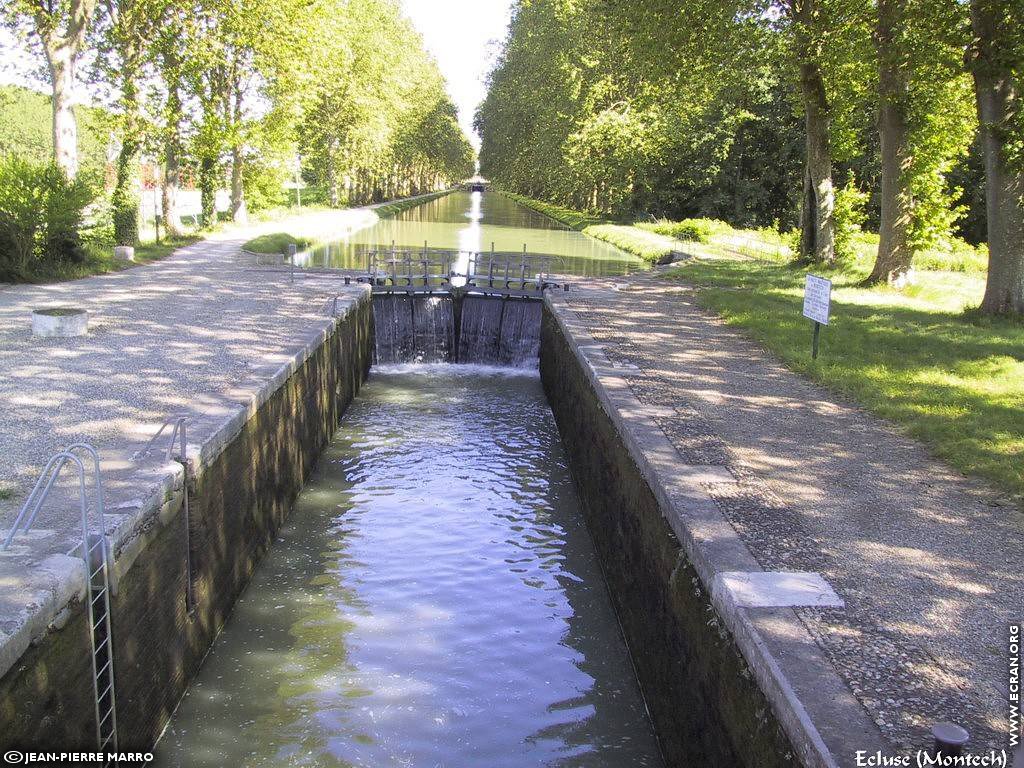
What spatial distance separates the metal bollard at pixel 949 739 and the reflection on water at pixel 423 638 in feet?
9.67

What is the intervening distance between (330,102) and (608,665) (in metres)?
49.4

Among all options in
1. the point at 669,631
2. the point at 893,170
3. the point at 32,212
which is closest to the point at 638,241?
the point at 893,170

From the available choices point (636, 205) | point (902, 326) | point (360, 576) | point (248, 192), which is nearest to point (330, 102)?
point (248, 192)

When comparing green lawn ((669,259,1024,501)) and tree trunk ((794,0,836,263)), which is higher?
tree trunk ((794,0,836,263))

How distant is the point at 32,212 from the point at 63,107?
17.3 feet

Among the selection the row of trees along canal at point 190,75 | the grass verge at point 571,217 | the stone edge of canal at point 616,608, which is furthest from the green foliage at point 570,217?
the stone edge of canal at point 616,608

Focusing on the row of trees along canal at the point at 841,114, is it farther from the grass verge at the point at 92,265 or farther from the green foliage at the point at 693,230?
the grass verge at the point at 92,265

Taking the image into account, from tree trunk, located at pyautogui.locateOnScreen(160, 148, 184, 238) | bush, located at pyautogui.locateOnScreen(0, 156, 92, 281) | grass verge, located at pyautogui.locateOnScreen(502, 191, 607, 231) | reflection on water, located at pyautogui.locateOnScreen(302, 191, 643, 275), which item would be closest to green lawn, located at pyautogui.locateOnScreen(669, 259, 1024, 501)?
reflection on water, located at pyautogui.locateOnScreen(302, 191, 643, 275)

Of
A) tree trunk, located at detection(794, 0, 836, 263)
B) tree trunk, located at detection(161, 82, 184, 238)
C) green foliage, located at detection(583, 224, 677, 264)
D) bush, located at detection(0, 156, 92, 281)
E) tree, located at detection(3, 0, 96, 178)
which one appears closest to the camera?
bush, located at detection(0, 156, 92, 281)

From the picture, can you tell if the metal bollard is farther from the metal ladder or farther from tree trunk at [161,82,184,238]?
tree trunk at [161,82,184,238]

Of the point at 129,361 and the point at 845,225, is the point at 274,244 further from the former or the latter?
the point at 129,361

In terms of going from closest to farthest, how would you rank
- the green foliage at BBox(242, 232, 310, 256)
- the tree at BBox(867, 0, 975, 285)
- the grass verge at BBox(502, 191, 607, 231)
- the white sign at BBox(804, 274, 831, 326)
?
the white sign at BBox(804, 274, 831, 326), the tree at BBox(867, 0, 975, 285), the green foliage at BBox(242, 232, 310, 256), the grass verge at BBox(502, 191, 607, 231)

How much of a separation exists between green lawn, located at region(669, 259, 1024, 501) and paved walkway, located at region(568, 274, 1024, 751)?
34 cm

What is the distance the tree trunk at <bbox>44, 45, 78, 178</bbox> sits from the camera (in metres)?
21.8
